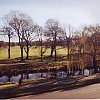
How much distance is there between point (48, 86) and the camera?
3017cm

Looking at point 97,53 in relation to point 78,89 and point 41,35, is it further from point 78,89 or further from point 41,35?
point 41,35

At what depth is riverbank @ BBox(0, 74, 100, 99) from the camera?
26.6m

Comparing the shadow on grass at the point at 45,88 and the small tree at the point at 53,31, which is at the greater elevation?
the small tree at the point at 53,31

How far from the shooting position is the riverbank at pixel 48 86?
26.6 meters

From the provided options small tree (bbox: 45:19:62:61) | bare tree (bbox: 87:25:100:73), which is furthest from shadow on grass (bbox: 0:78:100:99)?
small tree (bbox: 45:19:62:61)

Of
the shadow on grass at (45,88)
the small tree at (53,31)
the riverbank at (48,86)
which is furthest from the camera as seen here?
the small tree at (53,31)

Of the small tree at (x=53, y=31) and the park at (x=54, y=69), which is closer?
the park at (x=54, y=69)

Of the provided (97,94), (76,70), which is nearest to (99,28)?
(76,70)

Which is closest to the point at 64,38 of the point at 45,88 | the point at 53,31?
the point at 53,31

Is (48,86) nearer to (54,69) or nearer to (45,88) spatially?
(45,88)

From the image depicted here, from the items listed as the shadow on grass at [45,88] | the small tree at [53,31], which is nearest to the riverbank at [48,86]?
the shadow on grass at [45,88]

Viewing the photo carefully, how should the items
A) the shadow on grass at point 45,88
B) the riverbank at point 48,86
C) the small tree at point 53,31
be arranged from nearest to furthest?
the shadow on grass at point 45,88, the riverbank at point 48,86, the small tree at point 53,31

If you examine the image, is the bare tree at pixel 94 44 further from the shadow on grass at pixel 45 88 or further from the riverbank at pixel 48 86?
→ the shadow on grass at pixel 45 88

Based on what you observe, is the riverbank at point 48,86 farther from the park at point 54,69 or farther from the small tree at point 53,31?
the small tree at point 53,31
